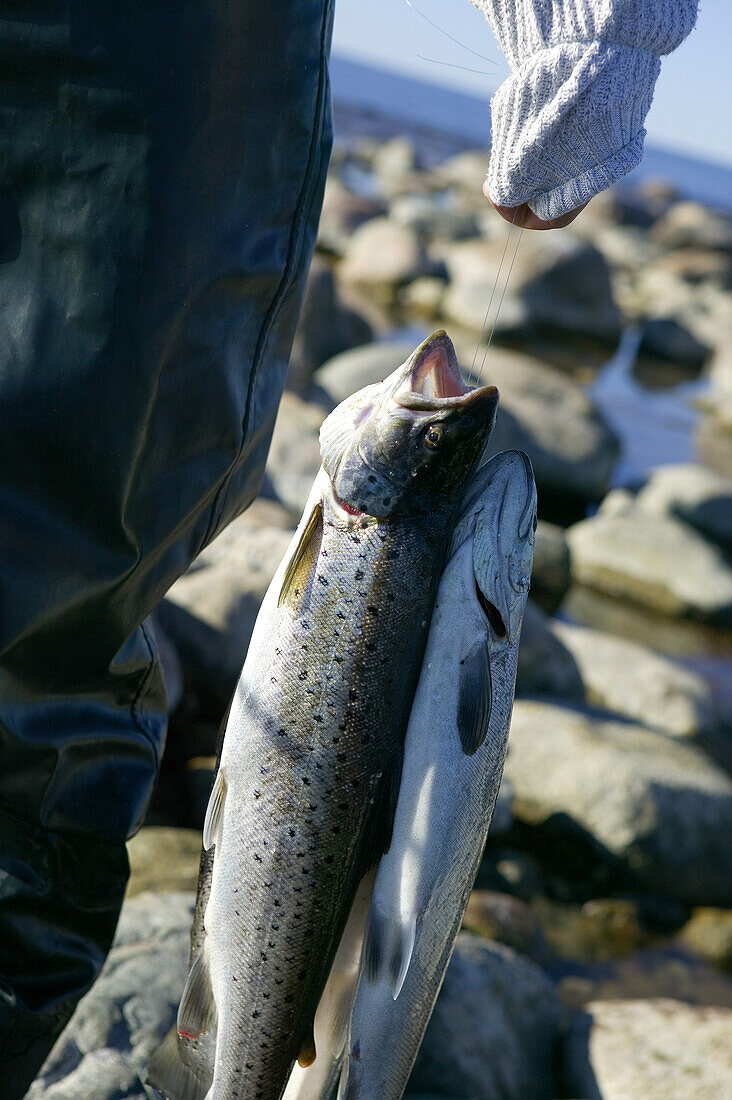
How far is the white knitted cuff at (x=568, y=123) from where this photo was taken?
2359 mm

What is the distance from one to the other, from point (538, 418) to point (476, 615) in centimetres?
933

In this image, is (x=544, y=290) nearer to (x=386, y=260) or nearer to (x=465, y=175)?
(x=386, y=260)

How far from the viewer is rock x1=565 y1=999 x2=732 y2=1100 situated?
3.85m

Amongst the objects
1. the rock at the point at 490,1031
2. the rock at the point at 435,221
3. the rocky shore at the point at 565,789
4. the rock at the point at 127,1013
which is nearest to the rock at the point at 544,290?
the rocky shore at the point at 565,789

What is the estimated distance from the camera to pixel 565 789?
6055mm

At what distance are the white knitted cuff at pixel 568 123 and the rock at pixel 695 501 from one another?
8.42 meters

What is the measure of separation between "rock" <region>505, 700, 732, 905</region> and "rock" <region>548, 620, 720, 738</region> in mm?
1063

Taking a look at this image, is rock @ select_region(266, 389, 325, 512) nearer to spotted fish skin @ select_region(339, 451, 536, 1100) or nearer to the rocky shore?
the rocky shore

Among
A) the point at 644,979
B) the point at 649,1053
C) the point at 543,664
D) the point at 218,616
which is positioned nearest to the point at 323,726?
the point at 649,1053

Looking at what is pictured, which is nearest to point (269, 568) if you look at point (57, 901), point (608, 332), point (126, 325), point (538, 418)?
point (57, 901)

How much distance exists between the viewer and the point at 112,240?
2.18 meters

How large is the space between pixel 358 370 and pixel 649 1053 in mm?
8276

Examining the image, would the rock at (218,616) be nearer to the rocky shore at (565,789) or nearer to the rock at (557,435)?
the rocky shore at (565,789)

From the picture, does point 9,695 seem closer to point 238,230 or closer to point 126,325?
point 126,325
